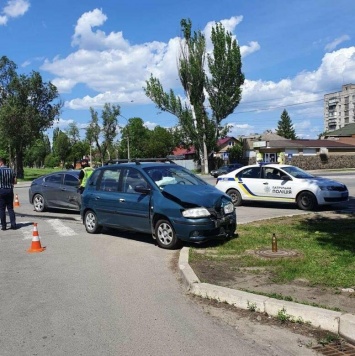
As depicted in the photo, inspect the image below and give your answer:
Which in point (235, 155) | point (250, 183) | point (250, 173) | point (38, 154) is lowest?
point (250, 183)

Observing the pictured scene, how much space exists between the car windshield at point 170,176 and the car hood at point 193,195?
0.99ft

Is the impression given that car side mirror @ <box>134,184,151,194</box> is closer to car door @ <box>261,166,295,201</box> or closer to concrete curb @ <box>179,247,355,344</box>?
concrete curb @ <box>179,247,355,344</box>

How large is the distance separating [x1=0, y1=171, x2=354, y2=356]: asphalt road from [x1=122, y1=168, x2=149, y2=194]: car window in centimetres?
123

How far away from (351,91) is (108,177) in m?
136

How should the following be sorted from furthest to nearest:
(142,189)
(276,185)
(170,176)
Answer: (276,185), (170,176), (142,189)

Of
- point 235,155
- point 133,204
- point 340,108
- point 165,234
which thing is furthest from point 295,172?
point 340,108

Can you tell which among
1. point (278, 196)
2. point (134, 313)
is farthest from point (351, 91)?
point (134, 313)

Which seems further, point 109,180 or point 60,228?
point 60,228

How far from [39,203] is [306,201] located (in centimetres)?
896

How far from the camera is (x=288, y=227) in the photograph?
10.3 metres

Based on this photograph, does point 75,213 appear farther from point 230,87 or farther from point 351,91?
point 351,91

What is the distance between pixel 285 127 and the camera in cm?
11488

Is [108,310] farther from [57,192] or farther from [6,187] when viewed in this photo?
[57,192]

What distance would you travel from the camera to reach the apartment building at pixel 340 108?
133 metres
